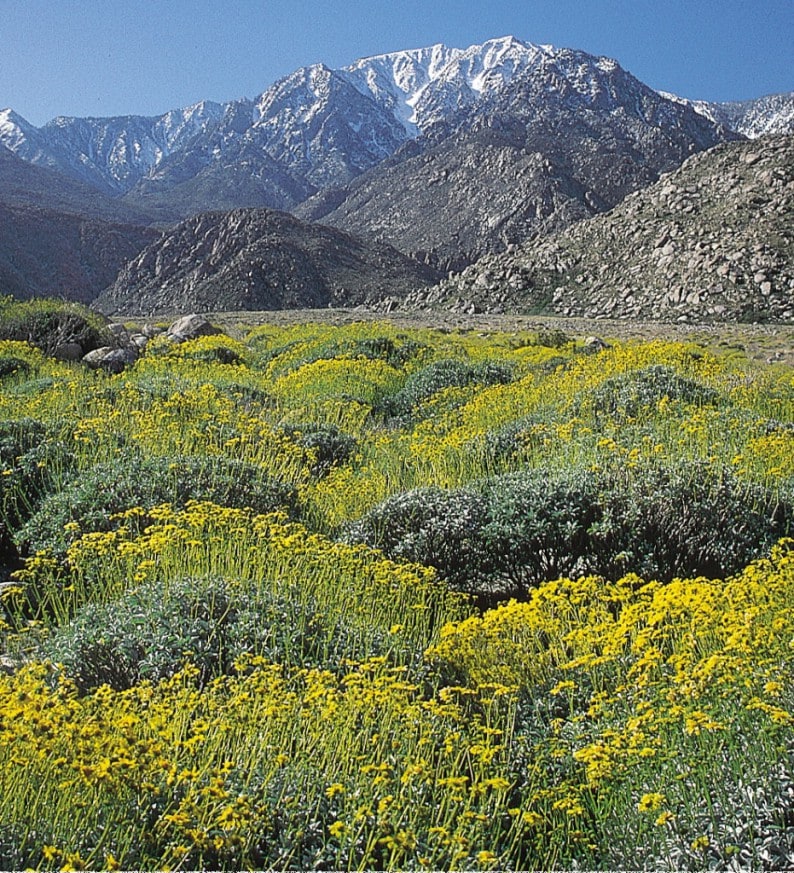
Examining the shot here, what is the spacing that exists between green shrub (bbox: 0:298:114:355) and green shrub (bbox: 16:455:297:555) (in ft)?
31.7

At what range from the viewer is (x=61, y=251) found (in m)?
90.2

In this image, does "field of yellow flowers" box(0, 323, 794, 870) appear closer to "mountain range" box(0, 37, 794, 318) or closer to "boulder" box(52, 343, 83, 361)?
"boulder" box(52, 343, 83, 361)

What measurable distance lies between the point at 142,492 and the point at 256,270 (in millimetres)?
64497

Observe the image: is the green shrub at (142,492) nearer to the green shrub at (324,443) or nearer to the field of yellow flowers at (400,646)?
the field of yellow flowers at (400,646)

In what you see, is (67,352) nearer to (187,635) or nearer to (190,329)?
(190,329)

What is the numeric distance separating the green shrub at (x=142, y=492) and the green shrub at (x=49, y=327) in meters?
9.68

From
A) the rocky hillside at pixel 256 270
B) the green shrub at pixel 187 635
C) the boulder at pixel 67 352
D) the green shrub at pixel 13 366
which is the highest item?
the rocky hillside at pixel 256 270

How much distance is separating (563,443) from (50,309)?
1309 cm

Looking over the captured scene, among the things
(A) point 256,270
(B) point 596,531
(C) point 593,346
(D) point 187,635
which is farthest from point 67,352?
(A) point 256,270

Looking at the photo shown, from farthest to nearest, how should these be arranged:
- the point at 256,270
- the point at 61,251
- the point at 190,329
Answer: the point at 61,251
the point at 256,270
the point at 190,329

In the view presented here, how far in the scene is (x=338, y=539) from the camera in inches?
240

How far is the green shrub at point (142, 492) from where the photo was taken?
5.78m

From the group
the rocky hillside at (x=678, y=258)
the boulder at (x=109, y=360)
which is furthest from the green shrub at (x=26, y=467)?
the rocky hillside at (x=678, y=258)

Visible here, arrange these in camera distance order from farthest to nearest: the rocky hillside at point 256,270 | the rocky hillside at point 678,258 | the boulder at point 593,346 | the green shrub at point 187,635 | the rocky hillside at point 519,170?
the rocky hillside at point 519,170
the rocky hillside at point 256,270
the rocky hillside at point 678,258
the boulder at point 593,346
the green shrub at point 187,635
